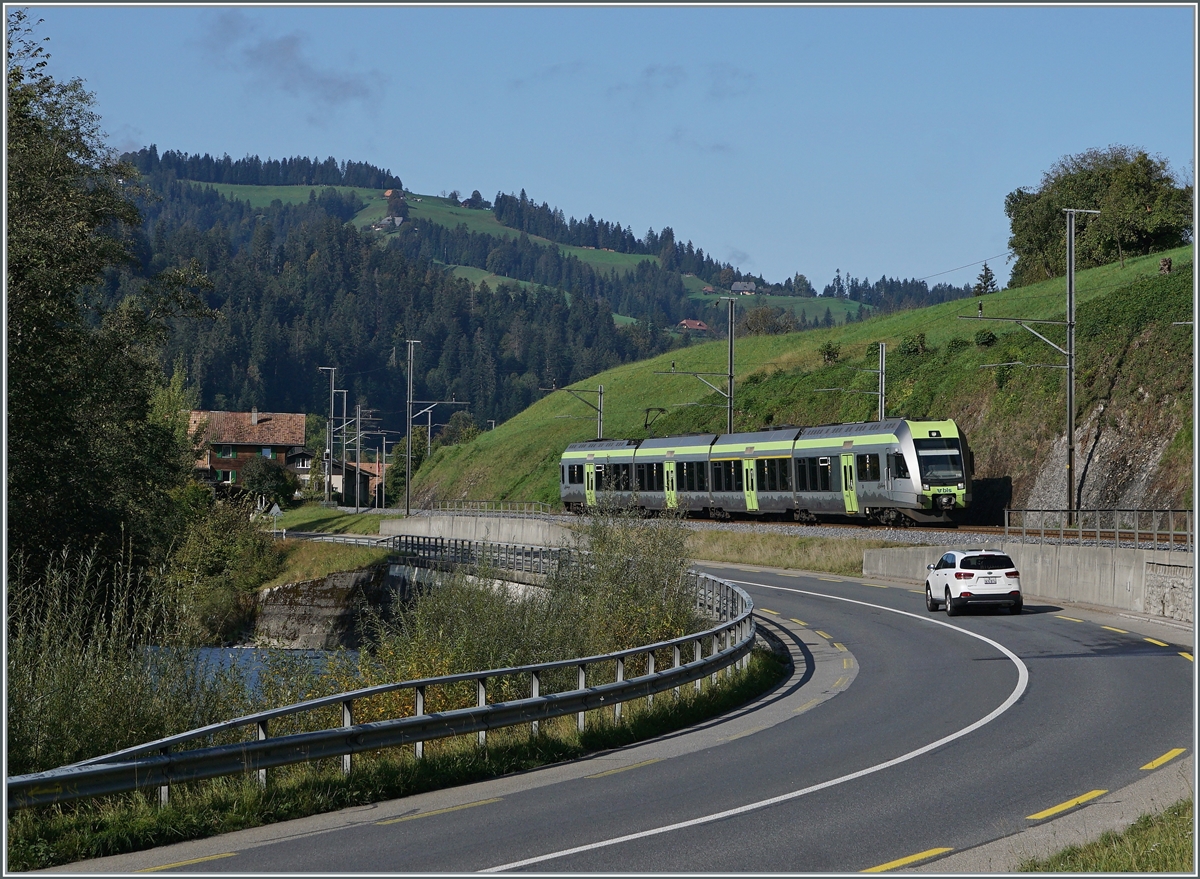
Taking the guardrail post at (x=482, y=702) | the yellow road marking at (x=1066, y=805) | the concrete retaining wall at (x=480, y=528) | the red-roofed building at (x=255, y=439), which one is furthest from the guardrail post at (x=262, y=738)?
the red-roofed building at (x=255, y=439)

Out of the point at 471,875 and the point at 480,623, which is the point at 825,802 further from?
the point at 480,623

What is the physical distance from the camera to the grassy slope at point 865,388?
208ft

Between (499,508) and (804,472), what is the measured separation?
138 ft

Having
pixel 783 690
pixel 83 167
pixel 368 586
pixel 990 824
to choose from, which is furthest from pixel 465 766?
pixel 368 586

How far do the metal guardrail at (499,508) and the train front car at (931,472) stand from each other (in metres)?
34.4

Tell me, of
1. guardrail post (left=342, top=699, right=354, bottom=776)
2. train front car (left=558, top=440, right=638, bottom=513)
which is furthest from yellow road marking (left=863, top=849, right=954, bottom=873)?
train front car (left=558, top=440, right=638, bottom=513)

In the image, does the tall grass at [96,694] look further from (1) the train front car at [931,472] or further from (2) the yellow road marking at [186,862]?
(1) the train front car at [931,472]

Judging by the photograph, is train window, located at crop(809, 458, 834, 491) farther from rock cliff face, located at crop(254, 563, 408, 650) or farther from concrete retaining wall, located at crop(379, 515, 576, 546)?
rock cliff face, located at crop(254, 563, 408, 650)

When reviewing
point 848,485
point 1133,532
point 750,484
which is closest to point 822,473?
point 848,485

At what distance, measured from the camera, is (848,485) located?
49812mm

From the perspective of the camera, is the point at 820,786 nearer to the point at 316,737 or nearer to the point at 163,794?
the point at 316,737

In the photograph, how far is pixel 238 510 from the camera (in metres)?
67.3

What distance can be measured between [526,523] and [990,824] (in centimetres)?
5832

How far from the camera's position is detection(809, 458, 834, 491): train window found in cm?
5091
